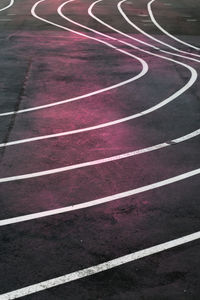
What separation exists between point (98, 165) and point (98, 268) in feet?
10.0

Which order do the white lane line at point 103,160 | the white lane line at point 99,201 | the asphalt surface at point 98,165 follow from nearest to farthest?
1. the asphalt surface at point 98,165
2. the white lane line at point 99,201
3. the white lane line at point 103,160

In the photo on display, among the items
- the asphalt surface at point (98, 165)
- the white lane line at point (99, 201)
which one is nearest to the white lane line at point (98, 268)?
the asphalt surface at point (98, 165)

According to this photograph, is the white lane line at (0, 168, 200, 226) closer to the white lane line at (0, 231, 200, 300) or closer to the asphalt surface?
the asphalt surface

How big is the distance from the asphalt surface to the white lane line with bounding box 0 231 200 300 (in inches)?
1.2

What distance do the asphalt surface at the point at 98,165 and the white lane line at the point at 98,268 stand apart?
31 mm

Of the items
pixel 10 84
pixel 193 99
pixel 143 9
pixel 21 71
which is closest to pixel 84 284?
pixel 193 99

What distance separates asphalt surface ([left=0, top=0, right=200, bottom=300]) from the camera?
20.1ft

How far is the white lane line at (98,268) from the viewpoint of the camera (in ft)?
19.0

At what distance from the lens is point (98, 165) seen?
8.97 metres

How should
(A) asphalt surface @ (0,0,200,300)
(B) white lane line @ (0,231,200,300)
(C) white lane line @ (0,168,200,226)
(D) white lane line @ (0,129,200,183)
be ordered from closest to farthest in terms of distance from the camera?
(B) white lane line @ (0,231,200,300), (A) asphalt surface @ (0,0,200,300), (C) white lane line @ (0,168,200,226), (D) white lane line @ (0,129,200,183)

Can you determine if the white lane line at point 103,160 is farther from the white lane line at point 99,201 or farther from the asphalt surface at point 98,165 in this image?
the white lane line at point 99,201

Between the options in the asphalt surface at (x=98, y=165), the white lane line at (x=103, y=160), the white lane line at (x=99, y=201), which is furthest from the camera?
the white lane line at (x=103, y=160)

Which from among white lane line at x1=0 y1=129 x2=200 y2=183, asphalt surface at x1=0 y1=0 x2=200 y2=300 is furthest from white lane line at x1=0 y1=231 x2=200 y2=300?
→ white lane line at x1=0 y1=129 x2=200 y2=183

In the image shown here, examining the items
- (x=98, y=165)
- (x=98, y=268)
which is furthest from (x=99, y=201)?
(x=98, y=268)
